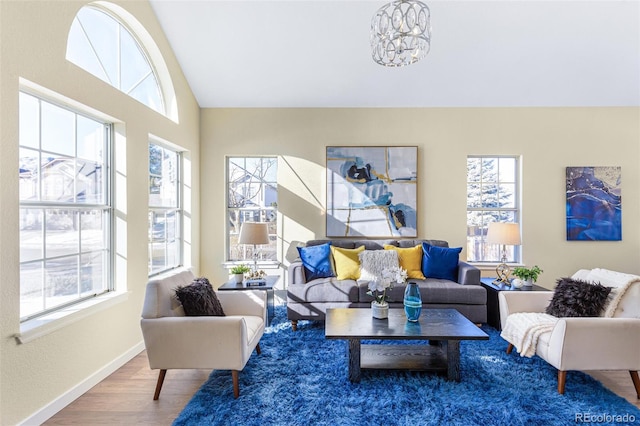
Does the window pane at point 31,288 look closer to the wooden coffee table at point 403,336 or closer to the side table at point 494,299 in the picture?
the wooden coffee table at point 403,336

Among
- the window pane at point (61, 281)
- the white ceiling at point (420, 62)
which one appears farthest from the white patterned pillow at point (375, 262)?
the window pane at point (61, 281)

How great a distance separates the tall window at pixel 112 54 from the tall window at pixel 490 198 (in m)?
4.16

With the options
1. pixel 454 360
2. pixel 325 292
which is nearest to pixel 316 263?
pixel 325 292

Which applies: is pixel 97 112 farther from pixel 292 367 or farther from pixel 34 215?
pixel 292 367

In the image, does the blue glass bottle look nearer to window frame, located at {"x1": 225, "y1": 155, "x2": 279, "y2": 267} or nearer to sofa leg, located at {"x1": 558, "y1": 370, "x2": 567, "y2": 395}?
sofa leg, located at {"x1": 558, "y1": 370, "x2": 567, "y2": 395}

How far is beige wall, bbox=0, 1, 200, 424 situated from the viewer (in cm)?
184

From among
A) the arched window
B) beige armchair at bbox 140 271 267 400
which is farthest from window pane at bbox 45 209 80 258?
the arched window

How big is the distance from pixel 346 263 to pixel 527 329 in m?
1.88

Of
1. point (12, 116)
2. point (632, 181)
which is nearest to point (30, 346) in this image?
point (12, 116)

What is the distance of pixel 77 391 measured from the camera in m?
2.32

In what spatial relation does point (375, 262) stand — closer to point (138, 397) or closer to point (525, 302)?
point (525, 302)

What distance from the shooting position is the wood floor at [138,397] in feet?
6.86

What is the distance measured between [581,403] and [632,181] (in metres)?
3.73

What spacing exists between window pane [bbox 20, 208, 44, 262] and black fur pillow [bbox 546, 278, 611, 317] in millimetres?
3887
